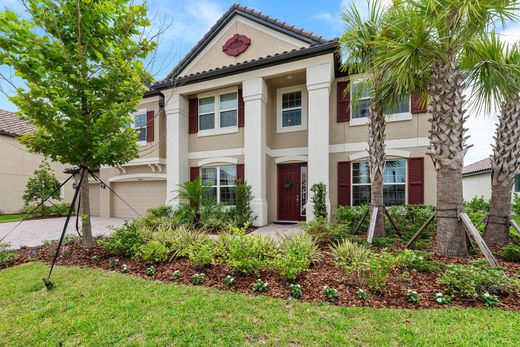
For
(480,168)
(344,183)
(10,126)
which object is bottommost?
(344,183)

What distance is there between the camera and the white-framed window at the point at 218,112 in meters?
10.4

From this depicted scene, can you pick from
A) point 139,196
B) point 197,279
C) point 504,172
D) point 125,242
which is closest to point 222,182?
point 139,196

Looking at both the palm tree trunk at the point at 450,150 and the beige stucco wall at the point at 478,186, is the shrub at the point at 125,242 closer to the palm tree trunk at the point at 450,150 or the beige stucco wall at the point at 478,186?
the palm tree trunk at the point at 450,150

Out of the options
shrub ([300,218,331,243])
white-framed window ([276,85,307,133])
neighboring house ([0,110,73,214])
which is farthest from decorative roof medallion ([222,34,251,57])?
neighboring house ([0,110,73,214])

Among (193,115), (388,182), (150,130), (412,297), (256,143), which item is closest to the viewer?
(412,297)

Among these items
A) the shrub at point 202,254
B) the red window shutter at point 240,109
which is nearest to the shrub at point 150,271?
the shrub at point 202,254

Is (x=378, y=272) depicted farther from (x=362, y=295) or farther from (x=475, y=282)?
(x=475, y=282)

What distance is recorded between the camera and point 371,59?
5.93 m

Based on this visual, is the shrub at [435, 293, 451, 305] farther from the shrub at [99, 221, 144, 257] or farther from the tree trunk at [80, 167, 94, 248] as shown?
the tree trunk at [80, 167, 94, 248]

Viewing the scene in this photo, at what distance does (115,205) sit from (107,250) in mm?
9009

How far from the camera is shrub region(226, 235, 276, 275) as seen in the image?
12.9ft

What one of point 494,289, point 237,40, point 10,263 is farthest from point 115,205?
point 494,289

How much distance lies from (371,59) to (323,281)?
540 cm

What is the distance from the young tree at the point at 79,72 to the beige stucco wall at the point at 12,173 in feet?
45.2
